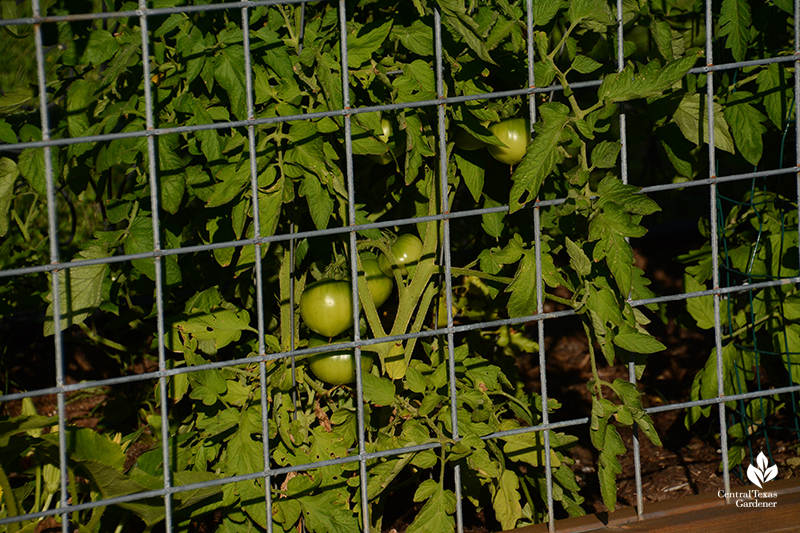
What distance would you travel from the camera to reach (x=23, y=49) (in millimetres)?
2607

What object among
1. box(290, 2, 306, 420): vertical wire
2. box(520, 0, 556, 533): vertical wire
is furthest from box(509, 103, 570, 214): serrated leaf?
box(290, 2, 306, 420): vertical wire

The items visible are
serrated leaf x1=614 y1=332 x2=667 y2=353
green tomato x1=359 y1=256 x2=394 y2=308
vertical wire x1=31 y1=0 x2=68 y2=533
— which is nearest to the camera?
vertical wire x1=31 y1=0 x2=68 y2=533

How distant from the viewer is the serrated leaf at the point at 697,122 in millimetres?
1476

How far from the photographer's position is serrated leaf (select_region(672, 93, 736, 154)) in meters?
1.48

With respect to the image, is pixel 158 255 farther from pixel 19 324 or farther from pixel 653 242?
pixel 653 242

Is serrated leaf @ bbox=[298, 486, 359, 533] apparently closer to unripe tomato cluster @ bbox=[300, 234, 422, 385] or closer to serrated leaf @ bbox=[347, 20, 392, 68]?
unripe tomato cluster @ bbox=[300, 234, 422, 385]

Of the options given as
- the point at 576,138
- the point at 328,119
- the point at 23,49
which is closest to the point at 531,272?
the point at 576,138

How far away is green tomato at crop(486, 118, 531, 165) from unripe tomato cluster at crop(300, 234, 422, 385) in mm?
268

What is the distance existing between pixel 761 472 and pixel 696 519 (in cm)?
32

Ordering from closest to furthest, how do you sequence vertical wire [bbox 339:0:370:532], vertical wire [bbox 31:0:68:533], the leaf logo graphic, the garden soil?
1. vertical wire [bbox 31:0:68:533]
2. vertical wire [bbox 339:0:370:532]
3. the leaf logo graphic
4. the garden soil

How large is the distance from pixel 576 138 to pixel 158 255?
2.49 ft

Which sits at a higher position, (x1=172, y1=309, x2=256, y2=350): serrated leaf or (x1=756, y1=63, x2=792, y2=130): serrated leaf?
(x1=756, y1=63, x2=792, y2=130): serrated leaf

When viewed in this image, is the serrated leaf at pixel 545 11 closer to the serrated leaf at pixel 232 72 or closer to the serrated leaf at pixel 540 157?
the serrated leaf at pixel 540 157

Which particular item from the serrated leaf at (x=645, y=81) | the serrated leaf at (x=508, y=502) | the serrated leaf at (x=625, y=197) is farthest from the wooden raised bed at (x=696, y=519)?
the serrated leaf at (x=645, y=81)
